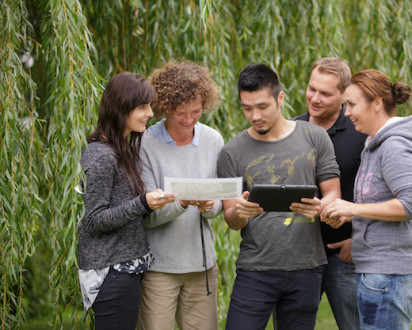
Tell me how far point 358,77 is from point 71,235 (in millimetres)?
1328

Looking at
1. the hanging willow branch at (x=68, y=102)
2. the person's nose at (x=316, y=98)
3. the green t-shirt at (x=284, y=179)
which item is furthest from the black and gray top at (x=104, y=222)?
the person's nose at (x=316, y=98)

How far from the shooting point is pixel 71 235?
99.0 inches

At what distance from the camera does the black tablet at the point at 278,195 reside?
2.21 m

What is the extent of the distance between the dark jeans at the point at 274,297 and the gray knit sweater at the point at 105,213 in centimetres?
46

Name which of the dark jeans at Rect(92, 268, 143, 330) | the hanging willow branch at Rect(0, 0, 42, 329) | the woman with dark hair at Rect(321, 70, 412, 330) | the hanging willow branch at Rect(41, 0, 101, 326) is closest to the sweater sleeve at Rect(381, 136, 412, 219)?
the woman with dark hair at Rect(321, 70, 412, 330)

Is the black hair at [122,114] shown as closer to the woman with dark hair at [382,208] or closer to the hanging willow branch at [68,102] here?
the hanging willow branch at [68,102]

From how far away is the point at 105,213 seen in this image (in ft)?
7.40

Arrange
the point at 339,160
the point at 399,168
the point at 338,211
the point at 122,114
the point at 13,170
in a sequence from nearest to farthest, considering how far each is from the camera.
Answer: the point at 399,168 → the point at 338,211 → the point at 122,114 → the point at 339,160 → the point at 13,170

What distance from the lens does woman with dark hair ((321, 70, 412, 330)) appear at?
213 centimetres

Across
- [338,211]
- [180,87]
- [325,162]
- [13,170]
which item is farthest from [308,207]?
[13,170]

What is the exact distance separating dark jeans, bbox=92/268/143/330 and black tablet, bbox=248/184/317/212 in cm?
58

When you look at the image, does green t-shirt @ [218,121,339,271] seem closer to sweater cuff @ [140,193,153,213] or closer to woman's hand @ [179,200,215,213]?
woman's hand @ [179,200,215,213]

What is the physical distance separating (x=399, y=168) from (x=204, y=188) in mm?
702

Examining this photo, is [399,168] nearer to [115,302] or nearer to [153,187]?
[153,187]
